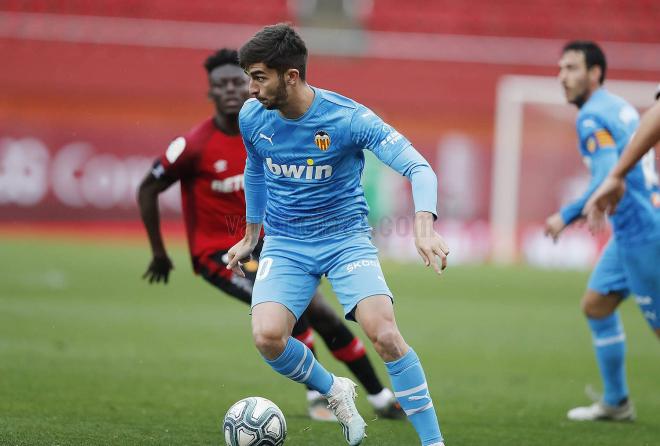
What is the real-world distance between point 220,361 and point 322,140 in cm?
423

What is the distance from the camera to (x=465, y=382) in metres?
8.11

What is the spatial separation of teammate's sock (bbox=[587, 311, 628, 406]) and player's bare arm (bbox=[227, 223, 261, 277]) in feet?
9.38

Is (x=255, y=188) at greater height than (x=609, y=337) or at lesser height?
greater

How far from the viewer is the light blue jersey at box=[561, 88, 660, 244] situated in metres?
6.53

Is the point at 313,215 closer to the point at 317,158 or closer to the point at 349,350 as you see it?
the point at 317,158

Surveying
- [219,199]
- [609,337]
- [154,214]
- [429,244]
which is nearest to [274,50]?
[429,244]

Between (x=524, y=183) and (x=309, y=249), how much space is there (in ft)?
50.2

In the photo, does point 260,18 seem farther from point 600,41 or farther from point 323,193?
point 323,193

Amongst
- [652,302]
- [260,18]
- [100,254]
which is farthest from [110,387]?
[260,18]

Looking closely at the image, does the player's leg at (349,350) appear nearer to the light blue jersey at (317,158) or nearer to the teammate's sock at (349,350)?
the teammate's sock at (349,350)

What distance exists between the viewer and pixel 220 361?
28.7 feet

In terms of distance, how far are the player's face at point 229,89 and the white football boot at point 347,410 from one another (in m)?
2.38

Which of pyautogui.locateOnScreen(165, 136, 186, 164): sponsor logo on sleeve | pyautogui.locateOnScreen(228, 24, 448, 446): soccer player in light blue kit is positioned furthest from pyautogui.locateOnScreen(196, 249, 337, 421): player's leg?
pyautogui.locateOnScreen(228, 24, 448, 446): soccer player in light blue kit

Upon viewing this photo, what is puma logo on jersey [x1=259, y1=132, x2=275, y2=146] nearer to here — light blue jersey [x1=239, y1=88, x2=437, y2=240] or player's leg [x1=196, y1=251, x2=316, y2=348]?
light blue jersey [x1=239, y1=88, x2=437, y2=240]
